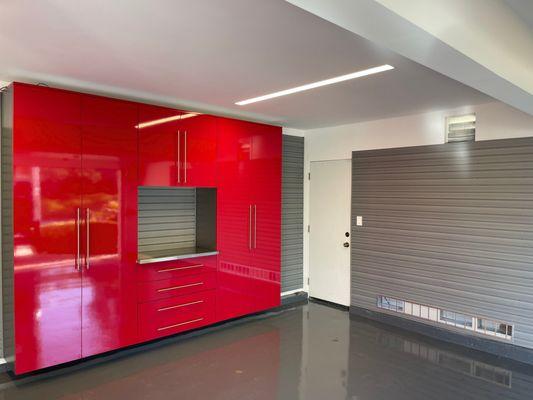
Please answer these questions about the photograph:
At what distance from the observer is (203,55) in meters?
2.62

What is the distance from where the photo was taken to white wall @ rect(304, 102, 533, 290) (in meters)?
3.73

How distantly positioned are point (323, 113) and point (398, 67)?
1.67m

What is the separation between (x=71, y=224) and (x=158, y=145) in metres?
1.14

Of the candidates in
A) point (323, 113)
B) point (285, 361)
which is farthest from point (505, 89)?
point (285, 361)

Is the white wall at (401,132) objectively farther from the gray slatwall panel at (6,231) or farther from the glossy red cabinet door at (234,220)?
the gray slatwall panel at (6,231)

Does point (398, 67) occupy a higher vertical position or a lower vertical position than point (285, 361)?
higher

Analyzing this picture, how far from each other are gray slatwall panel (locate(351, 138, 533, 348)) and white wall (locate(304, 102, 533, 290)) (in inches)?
4.3

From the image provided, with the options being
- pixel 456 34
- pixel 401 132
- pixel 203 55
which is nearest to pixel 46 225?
pixel 203 55

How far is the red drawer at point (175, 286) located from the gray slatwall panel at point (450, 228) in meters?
2.05

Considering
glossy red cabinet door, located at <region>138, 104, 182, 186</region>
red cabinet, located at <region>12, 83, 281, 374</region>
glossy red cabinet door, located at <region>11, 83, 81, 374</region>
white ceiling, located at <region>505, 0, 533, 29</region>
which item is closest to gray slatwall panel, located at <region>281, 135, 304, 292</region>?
red cabinet, located at <region>12, 83, 281, 374</region>

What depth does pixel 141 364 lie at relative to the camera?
3.51m

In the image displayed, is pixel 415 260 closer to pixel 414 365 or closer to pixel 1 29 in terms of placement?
pixel 414 365

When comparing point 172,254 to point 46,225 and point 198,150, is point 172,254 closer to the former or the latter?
point 198,150

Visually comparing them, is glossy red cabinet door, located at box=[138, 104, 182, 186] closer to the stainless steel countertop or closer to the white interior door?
the stainless steel countertop
